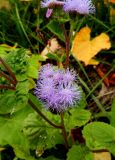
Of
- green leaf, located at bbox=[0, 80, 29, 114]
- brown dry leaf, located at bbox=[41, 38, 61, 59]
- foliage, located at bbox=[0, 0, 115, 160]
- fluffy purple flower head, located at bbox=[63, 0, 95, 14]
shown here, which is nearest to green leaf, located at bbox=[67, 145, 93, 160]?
foliage, located at bbox=[0, 0, 115, 160]

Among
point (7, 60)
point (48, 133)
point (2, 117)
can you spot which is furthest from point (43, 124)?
point (7, 60)

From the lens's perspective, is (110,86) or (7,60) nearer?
(7,60)

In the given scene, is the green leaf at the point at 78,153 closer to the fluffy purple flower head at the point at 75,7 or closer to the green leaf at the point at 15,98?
the green leaf at the point at 15,98

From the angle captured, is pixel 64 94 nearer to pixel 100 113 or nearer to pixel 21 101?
pixel 21 101

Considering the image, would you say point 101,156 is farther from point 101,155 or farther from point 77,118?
point 77,118

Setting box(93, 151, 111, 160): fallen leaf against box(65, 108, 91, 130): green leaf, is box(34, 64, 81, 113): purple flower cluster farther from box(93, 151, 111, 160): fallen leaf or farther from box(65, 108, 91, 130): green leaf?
box(93, 151, 111, 160): fallen leaf

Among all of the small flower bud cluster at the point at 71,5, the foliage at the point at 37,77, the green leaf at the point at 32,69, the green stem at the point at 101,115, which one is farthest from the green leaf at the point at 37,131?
the small flower bud cluster at the point at 71,5

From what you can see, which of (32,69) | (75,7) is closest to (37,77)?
(32,69)
